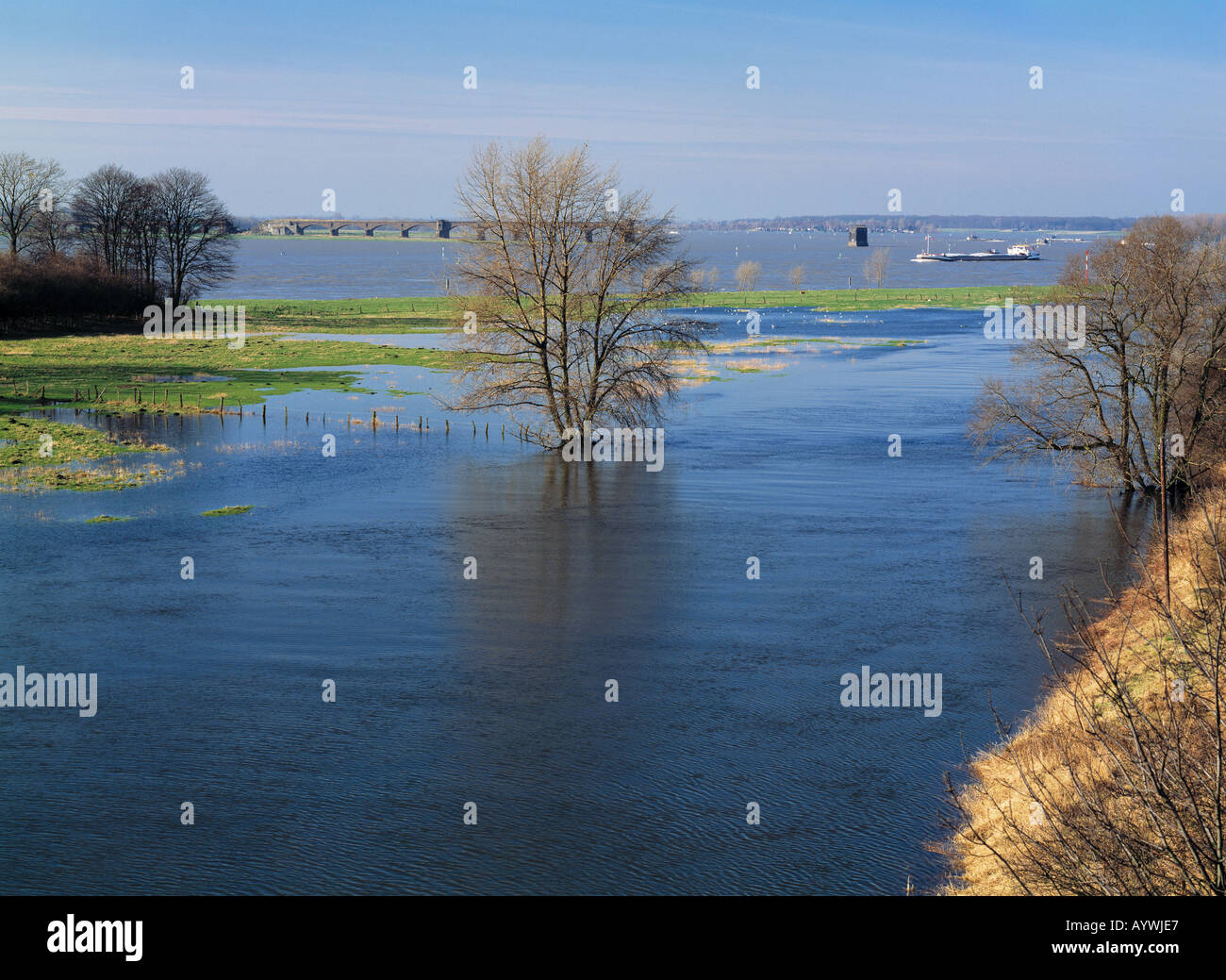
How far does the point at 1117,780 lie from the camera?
17.5 meters

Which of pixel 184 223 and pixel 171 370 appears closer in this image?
pixel 171 370

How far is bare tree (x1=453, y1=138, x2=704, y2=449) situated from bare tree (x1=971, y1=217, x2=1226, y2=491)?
1570 centimetres

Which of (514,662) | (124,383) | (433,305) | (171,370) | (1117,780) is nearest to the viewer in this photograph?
(1117,780)

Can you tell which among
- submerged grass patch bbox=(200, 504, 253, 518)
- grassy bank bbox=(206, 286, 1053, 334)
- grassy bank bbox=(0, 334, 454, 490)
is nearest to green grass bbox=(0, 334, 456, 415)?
grassy bank bbox=(0, 334, 454, 490)

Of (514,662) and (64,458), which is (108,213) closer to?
(64,458)

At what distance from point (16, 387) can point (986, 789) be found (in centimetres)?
6481

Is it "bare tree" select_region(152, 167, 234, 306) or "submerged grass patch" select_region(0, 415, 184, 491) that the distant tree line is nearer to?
"bare tree" select_region(152, 167, 234, 306)

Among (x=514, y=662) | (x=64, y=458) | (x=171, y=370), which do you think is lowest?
(x=514, y=662)

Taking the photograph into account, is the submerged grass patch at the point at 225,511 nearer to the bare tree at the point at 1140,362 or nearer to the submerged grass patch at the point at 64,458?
the submerged grass patch at the point at 64,458

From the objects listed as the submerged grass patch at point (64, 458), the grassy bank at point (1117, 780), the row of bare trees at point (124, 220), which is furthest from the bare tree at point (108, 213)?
the grassy bank at point (1117, 780)

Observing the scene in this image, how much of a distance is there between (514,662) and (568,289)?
1210 inches

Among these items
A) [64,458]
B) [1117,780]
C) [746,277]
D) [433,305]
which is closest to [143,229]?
[433,305]

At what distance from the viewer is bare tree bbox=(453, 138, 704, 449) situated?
54750 millimetres

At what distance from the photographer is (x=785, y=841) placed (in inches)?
782
